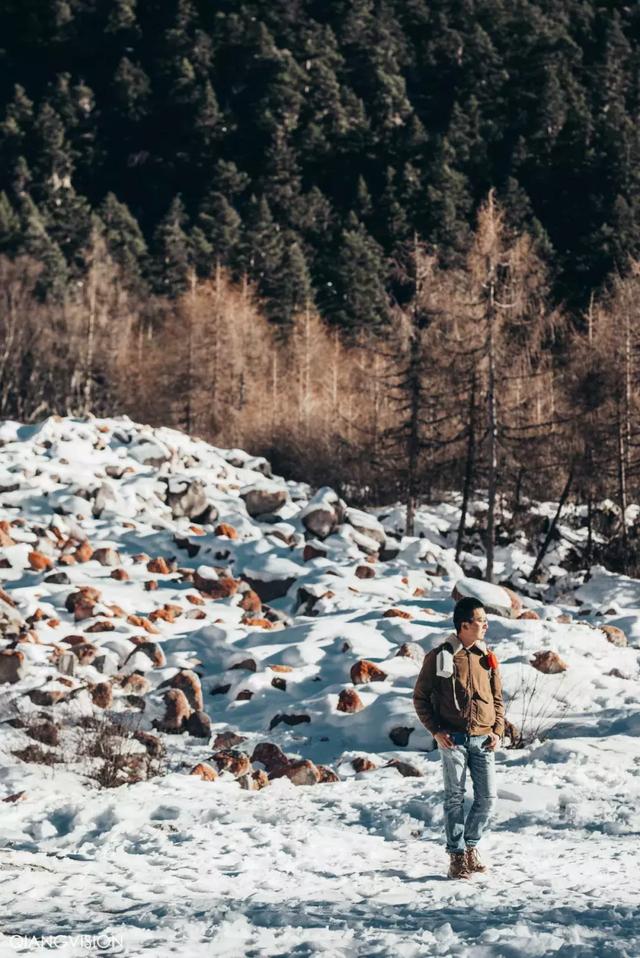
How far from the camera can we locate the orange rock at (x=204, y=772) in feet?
26.1

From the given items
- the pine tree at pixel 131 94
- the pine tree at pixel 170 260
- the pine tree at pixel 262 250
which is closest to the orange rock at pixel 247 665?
the pine tree at pixel 170 260

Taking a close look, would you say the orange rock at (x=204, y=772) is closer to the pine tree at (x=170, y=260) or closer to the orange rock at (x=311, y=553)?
the orange rock at (x=311, y=553)

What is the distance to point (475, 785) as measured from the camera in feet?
18.3

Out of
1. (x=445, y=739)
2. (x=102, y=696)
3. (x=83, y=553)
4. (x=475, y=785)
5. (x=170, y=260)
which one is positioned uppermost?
(x=170, y=260)

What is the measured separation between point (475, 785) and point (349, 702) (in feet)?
14.6

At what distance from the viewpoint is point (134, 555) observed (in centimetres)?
1667

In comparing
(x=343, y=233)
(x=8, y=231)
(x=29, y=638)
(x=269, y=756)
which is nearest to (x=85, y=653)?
(x=29, y=638)

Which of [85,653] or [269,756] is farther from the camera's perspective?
[85,653]

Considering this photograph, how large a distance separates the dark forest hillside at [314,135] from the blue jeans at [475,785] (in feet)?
180

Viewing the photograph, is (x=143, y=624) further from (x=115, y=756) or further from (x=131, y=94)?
(x=131, y=94)

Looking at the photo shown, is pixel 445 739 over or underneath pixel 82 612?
over

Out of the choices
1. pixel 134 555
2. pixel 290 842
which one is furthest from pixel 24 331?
pixel 290 842

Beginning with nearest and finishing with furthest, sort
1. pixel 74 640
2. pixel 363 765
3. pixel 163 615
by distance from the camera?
pixel 363 765 → pixel 74 640 → pixel 163 615

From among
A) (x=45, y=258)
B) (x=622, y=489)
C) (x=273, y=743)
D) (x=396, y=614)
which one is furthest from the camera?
(x=45, y=258)
